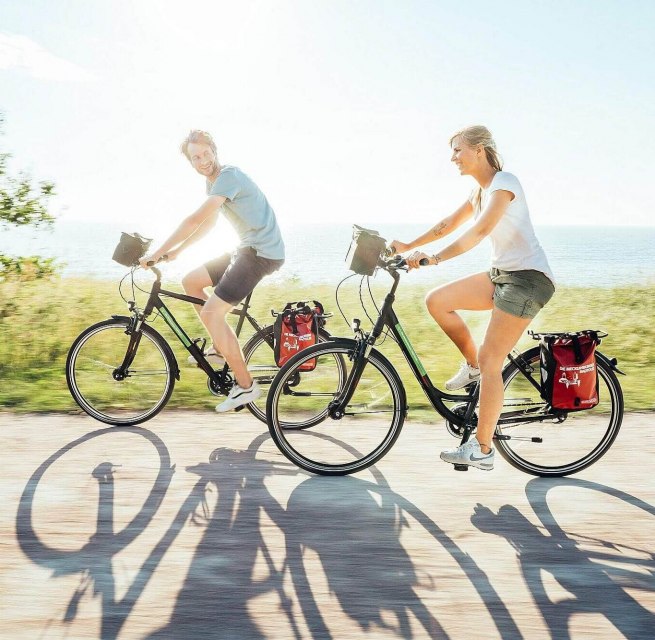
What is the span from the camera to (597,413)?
5.21m

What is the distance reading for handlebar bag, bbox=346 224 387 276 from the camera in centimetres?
468

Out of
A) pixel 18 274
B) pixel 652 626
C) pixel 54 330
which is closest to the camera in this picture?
pixel 652 626

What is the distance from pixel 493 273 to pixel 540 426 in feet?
3.62

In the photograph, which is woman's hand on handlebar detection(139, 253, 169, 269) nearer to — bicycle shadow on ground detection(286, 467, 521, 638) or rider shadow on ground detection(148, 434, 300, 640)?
rider shadow on ground detection(148, 434, 300, 640)

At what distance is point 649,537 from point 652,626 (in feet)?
3.11

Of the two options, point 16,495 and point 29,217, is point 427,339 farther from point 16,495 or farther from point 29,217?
point 29,217

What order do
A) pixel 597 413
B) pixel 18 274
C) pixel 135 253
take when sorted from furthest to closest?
pixel 18 274
pixel 135 253
pixel 597 413

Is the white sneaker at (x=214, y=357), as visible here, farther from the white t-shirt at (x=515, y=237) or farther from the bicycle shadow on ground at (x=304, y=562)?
the white t-shirt at (x=515, y=237)

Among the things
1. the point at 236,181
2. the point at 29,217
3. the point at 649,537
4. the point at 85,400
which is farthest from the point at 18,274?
the point at 649,537

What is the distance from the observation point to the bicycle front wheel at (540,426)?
4910mm

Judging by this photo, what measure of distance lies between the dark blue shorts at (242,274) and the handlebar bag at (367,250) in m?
1.02

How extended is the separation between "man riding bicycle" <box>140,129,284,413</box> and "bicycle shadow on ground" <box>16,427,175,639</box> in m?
0.89

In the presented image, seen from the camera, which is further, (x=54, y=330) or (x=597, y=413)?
(x=54, y=330)

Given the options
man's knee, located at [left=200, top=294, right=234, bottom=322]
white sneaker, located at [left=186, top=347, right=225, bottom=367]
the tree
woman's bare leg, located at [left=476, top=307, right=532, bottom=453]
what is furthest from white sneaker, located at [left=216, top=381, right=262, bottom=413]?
the tree
